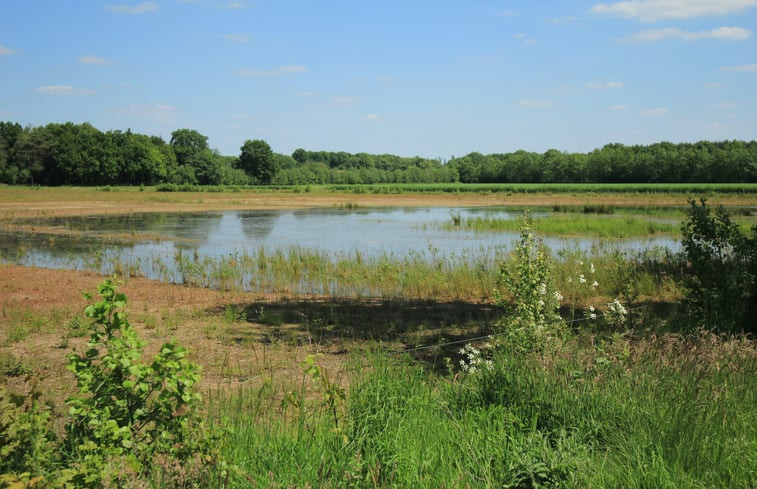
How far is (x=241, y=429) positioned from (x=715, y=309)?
269 inches

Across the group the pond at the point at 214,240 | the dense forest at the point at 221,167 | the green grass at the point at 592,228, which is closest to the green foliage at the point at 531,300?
the pond at the point at 214,240

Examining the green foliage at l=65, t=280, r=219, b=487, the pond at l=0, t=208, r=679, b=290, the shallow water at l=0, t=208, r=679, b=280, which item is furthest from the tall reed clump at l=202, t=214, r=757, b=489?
the shallow water at l=0, t=208, r=679, b=280

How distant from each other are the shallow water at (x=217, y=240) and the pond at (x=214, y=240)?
41 mm

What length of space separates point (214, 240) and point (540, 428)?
2939 cm

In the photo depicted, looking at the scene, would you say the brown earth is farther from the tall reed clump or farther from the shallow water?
the shallow water

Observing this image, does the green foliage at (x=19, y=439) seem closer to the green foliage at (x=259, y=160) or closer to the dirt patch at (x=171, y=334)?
the dirt patch at (x=171, y=334)

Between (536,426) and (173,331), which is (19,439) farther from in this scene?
(173,331)

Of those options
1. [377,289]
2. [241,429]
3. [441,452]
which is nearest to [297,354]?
[241,429]

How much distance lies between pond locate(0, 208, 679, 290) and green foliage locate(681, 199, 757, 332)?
9.21 meters

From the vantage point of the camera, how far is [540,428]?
5172 mm

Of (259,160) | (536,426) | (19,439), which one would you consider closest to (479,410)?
(536,426)

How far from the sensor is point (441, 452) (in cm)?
446

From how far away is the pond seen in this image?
23438mm

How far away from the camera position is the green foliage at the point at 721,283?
8.60 m
